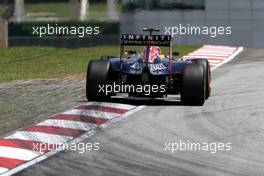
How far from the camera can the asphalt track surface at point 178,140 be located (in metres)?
12.7

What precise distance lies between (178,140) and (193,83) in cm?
366

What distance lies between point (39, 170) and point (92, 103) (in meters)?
6.65

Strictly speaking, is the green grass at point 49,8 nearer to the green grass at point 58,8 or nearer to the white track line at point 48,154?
the green grass at point 58,8

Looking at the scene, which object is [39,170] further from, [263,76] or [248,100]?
[263,76]

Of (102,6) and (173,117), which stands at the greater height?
(102,6)

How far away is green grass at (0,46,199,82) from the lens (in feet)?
89.8

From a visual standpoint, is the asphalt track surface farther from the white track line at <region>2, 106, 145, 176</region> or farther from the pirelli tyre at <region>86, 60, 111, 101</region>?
the pirelli tyre at <region>86, 60, 111, 101</region>

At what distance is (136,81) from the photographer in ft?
62.2

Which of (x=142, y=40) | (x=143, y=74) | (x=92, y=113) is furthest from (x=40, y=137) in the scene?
(x=142, y=40)

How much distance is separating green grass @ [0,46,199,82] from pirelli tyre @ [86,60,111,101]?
697cm

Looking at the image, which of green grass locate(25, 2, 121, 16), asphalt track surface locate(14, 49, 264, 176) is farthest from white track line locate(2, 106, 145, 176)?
green grass locate(25, 2, 121, 16)

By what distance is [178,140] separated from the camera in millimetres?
14938

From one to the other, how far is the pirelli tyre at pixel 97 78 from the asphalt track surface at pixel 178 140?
1.12 meters

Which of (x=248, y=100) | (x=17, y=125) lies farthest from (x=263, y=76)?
(x=17, y=125)
